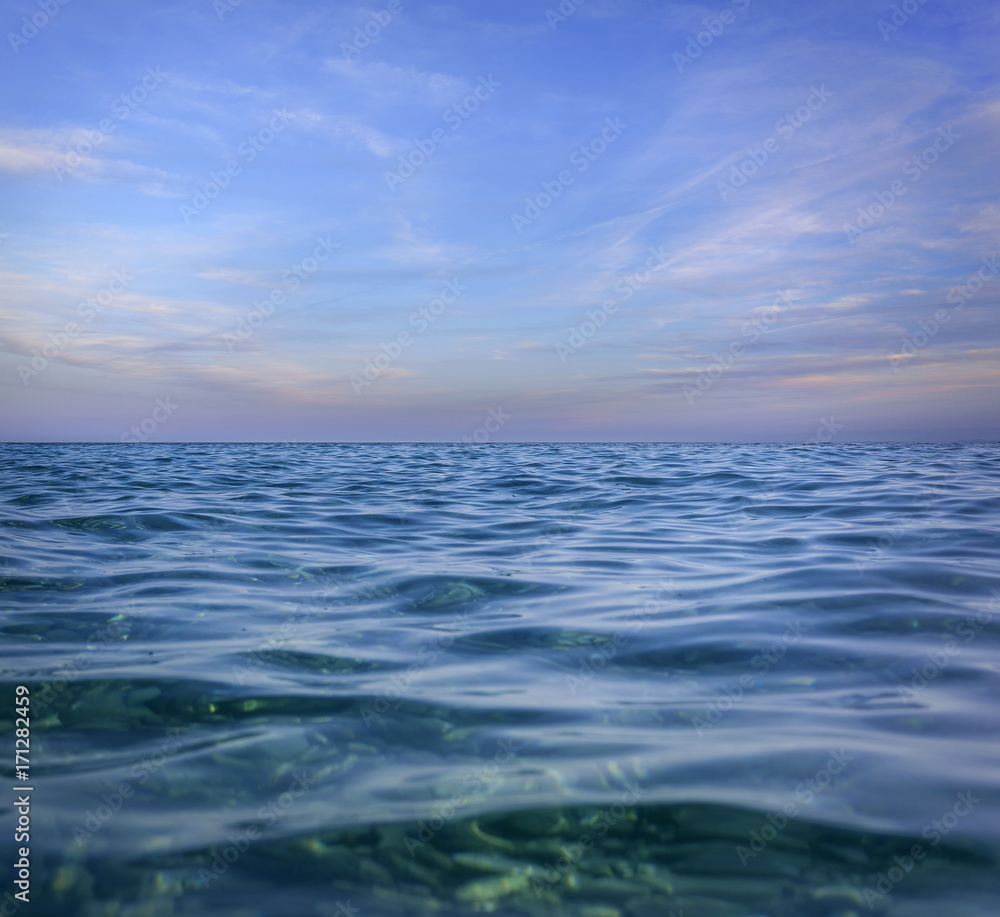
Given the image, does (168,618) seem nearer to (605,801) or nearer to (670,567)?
(605,801)

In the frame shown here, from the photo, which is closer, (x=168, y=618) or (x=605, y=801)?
(x=605, y=801)

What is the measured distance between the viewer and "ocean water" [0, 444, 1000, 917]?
6.73ft

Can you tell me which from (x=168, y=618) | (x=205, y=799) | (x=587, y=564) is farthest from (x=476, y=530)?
(x=205, y=799)

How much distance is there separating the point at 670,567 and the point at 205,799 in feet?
15.8

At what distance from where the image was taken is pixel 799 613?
478 cm

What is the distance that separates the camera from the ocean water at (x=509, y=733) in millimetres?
2053

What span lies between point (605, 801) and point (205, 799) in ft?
4.54

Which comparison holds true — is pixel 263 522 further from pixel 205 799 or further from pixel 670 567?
pixel 205 799

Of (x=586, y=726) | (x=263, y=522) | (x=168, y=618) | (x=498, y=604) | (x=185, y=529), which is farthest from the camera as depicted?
(x=263, y=522)

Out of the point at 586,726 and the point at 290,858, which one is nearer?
the point at 290,858

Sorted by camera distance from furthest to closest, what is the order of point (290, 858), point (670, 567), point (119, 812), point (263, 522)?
point (263, 522), point (670, 567), point (119, 812), point (290, 858)

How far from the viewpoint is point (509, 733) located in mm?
2984

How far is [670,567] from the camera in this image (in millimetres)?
6508

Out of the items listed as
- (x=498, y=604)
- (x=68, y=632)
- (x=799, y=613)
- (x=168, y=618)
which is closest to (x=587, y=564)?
(x=498, y=604)
